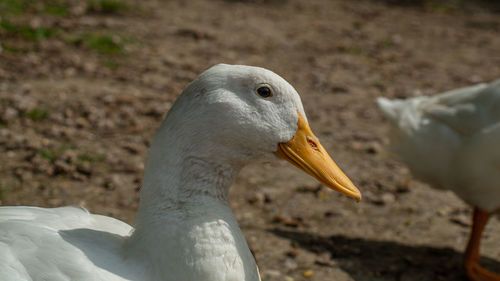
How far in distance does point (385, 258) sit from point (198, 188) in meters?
2.19

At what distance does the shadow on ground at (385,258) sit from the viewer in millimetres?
3768

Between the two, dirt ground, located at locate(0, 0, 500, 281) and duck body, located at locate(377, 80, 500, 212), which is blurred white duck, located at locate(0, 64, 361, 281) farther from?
duck body, located at locate(377, 80, 500, 212)

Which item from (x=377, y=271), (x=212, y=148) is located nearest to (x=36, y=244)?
(x=212, y=148)

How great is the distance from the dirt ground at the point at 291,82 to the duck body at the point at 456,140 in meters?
0.53

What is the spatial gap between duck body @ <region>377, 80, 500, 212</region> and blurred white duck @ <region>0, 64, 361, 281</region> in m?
1.86

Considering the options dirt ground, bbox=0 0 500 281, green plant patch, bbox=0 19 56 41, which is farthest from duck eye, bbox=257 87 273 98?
green plant patch, bbox=0 19 56 41

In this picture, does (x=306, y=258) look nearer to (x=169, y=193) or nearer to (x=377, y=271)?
(x=377, y=271)

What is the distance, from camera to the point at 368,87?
7105mm

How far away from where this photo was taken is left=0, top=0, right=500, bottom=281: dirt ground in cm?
405

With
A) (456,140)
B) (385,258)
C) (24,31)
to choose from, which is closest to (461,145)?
(456,140)

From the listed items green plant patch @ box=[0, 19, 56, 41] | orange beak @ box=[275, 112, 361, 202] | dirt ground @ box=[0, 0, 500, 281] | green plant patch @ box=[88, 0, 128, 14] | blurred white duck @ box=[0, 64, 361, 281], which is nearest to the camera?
blurred white duck @ box=[0, 64, 361, 281]

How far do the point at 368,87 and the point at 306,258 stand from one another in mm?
3854

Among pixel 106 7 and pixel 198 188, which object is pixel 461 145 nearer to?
pixel 198 188

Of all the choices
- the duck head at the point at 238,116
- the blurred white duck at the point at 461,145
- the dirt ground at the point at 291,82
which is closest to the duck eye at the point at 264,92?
the duck head at the point at 238,116
